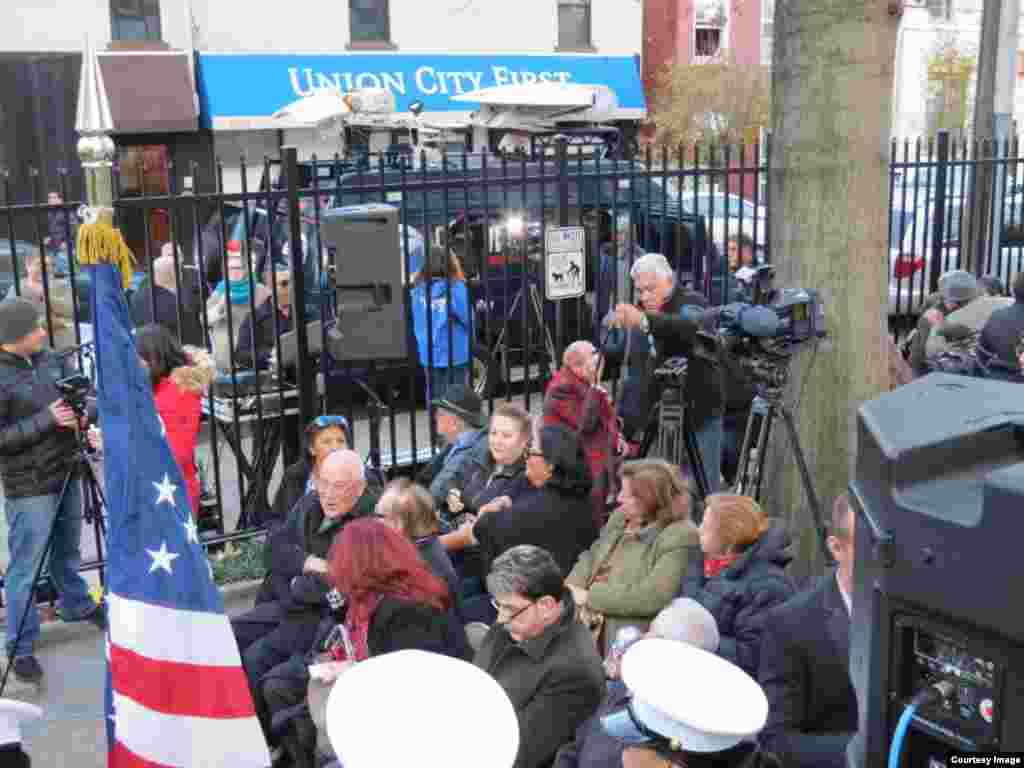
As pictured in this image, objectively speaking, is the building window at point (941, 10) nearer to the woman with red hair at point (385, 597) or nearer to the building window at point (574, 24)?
the building window at point (574, 24)

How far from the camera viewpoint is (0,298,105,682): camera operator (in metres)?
5.69

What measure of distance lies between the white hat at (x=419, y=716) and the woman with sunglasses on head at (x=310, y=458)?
3.29 meters

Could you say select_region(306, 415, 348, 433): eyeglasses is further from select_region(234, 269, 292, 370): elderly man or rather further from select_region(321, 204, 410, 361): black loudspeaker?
select_region(234, 269, 292, 370): elderly man

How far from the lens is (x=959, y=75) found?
95.3 ft

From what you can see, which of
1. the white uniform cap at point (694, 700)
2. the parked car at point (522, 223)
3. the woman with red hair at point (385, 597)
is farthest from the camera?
the parked car at point (522, 223)

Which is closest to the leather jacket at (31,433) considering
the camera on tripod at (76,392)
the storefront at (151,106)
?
the camera on tripod at (76,392)

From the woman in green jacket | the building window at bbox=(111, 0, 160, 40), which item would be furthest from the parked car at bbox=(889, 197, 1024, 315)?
the building window at bbox=(111, 0, 160, 40)

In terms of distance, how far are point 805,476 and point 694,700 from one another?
8.98ft

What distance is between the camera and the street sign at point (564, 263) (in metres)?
7.30

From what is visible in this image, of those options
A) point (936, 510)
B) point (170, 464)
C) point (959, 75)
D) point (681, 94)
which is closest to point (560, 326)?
point (170, 464)

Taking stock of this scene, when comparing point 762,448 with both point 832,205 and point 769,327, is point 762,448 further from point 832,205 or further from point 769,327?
point 832,205

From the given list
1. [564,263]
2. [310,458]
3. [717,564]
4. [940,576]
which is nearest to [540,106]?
[564,263]

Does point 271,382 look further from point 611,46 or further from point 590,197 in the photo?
point 611,46

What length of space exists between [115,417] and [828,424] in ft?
10.5
